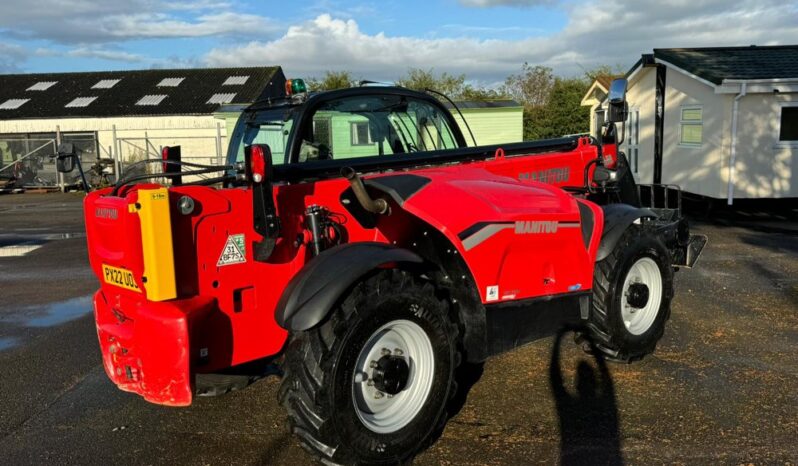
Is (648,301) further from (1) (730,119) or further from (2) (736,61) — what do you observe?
(2) (736,61)

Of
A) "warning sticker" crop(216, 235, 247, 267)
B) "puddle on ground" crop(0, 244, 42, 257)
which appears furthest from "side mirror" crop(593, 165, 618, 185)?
"puddle on ground" crop(0, 244, 42, 257)

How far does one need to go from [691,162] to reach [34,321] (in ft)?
45.2

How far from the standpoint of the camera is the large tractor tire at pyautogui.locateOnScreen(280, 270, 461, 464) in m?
3.19

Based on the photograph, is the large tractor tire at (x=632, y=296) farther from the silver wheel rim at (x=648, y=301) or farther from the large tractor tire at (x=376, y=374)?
the large tractor tire at (x=376, y=374)

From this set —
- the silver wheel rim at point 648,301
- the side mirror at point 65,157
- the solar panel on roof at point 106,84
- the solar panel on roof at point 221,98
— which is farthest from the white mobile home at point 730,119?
the solar panel on roof at point 106,84

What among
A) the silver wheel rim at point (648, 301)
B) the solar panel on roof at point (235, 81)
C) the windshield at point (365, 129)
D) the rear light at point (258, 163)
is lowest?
the silver wheel rim at point (648, 301)

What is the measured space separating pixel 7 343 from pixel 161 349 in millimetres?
3745

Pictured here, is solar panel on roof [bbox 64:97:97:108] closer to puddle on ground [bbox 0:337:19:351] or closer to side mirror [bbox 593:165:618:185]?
puddle on ground [bbox 0:337:19:351]

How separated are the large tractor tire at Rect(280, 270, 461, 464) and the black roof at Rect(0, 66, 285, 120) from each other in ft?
90.9

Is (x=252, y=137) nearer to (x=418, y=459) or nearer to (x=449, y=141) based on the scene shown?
(x=449, y=141)

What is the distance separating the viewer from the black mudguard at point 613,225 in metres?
4.58

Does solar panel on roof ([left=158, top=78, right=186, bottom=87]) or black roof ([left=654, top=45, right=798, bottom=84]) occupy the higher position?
solar panel on roof ([left=158, top=78, right=186, bottom=87])

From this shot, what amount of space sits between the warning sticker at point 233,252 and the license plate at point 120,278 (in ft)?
1.36

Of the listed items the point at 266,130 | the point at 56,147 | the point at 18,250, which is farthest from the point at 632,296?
the point at 56,147
